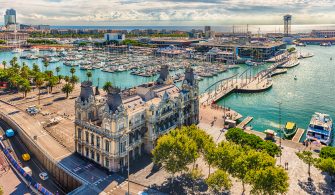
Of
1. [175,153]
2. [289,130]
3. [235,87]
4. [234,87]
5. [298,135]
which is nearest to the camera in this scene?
[175,153]

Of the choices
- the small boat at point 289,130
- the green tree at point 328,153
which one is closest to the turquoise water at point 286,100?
the small boat at point 289,130

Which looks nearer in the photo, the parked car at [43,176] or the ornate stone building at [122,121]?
the ornate stone building at [122,121]

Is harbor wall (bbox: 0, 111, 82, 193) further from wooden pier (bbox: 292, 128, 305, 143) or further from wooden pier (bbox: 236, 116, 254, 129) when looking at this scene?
wooden pier (bbox: 292, 128, 305, 143)

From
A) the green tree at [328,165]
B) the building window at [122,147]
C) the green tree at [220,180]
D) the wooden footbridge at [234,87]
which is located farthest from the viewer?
the wooden footbridge at [234,87]

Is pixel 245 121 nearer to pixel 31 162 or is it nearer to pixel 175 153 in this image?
pixel 175 153

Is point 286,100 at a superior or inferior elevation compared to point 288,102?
superior

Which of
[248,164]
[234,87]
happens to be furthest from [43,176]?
[234,87]

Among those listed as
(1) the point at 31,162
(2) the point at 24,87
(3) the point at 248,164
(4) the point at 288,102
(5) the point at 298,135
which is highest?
(2) the point at 24,87

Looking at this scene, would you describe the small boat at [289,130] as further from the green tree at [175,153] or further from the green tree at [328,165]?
the green tree at [175,153]
